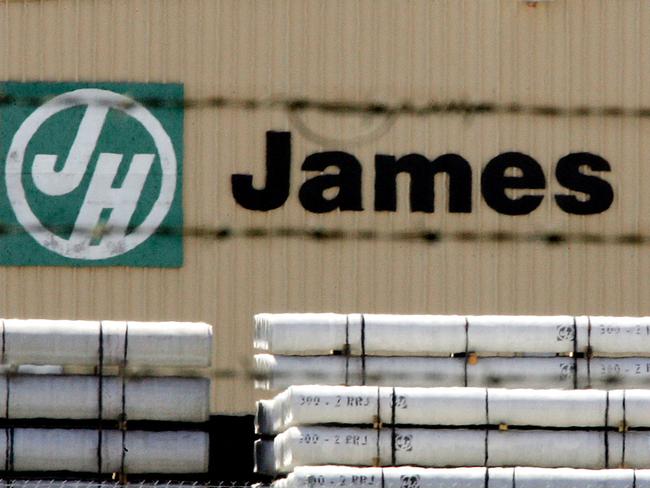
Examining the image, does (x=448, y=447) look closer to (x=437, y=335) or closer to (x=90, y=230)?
(x=437, y=335)

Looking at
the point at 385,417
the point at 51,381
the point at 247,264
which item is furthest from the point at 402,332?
the point at 247,264

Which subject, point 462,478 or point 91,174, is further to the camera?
point 91,174

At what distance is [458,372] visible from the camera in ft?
52.0

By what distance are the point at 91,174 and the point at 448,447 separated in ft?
24.1

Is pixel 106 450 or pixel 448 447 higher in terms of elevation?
pixel 448 447

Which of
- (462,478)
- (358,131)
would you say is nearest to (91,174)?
(358,131)

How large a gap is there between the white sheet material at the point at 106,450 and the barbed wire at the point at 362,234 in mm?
5034

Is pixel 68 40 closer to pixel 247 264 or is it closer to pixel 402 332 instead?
pixel 247 264

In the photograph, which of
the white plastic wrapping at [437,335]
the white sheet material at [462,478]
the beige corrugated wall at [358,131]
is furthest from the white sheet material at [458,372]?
the beige corrugated wall at [358,131]

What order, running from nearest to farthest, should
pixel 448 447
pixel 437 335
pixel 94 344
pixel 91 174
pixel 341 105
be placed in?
pixel 448 447 < pixel 437 335 < pixel 94 344 < pixel 91 174 < pixel 341 105

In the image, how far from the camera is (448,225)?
20.9m

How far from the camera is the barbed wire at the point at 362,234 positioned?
20.6 metres

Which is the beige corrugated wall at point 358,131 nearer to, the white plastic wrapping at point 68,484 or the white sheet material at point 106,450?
the white sheet material at point 106,450

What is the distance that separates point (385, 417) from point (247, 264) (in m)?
6.01
